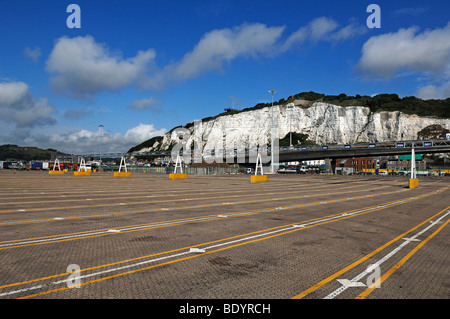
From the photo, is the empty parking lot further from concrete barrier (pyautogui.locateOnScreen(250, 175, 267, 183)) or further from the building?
the building

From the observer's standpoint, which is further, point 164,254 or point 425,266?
point 164,254

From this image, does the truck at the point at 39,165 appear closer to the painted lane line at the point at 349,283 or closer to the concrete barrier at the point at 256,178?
the concrete barrier at the point at 256,178

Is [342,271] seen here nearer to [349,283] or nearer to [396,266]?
[349,283]

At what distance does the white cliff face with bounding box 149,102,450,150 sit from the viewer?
14475 centimetres

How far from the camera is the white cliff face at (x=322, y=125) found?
145m

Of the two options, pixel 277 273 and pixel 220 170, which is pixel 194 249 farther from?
pixel 220 170

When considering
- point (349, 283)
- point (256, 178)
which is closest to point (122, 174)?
point (256, 178)

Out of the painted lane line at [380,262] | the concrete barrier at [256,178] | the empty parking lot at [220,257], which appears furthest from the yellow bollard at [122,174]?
the painted lane line at [380,262]

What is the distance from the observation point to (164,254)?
26.0 feet

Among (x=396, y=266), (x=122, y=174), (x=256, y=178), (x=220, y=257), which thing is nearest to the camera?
(x=396, y=266)

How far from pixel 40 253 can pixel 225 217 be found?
7.78 meters

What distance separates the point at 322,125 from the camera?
559 ft
